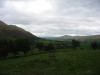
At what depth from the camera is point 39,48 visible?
14412 cm

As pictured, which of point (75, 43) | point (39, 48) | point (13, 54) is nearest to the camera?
point (13, 54)

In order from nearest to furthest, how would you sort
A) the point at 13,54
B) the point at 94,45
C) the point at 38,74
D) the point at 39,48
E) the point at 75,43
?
1. the point at 38,74
2. the point at 13,54
3. the point at 39,48
4. the point at 94,45
5. the point at 75,43

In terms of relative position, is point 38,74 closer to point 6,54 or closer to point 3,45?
point 6,54

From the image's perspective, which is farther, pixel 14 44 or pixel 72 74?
pixel 14 44

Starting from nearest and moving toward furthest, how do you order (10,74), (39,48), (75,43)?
1. (10,74)
2. (39,48)
3. (75,43)

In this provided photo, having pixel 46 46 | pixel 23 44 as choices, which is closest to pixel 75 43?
pixel 46 46

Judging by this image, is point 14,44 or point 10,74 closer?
point 10,74

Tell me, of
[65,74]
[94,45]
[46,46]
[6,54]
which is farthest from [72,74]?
[94,45]

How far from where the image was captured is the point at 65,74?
147ft

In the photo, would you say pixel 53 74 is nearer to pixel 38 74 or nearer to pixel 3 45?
pixel 38 74

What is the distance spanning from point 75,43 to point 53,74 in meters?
145

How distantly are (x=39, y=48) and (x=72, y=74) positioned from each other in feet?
328

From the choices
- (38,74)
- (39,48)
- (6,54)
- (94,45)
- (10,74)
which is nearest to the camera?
(38,74)

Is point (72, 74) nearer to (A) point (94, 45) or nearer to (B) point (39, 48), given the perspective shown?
(B) point (39, 48)
